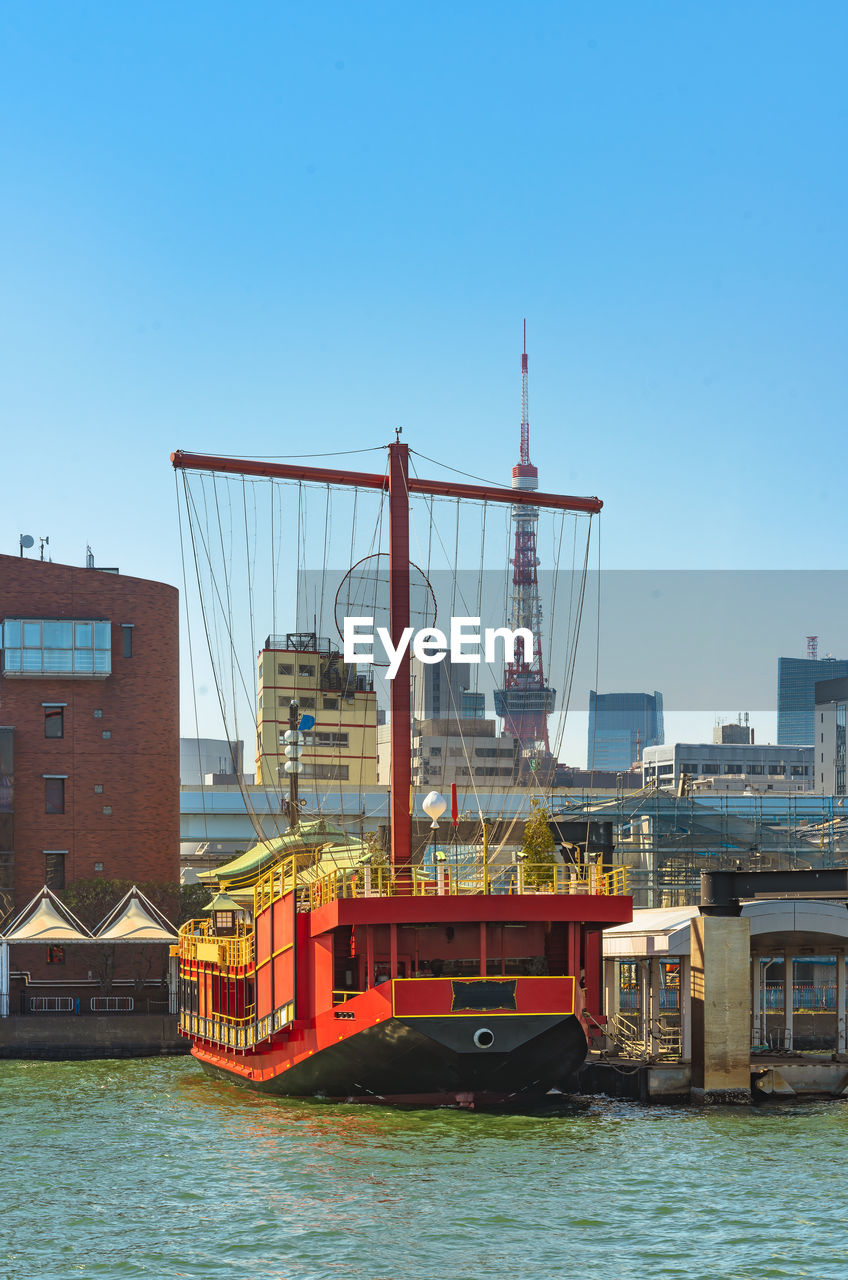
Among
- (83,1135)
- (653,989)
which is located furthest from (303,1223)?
(653,989)

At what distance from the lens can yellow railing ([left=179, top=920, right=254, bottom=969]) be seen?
154ft

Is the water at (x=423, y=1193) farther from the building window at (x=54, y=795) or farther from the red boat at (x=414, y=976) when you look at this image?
the building window at (x=54, y=795)

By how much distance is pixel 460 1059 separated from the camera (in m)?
36.0

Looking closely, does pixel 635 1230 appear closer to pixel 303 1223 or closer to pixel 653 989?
pixel 303 1223

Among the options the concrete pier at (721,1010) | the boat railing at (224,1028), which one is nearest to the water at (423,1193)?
the concrete pier at (721,1010)

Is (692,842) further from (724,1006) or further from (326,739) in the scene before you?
(724,1006)

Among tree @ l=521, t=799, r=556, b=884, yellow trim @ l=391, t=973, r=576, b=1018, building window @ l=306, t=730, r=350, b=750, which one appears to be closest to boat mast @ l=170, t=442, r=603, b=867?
yellow trim @ l=391, t=973, r=576, b=1018

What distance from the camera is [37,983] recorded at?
6844cm

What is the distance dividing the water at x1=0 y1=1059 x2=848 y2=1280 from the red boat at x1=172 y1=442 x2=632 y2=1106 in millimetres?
1066

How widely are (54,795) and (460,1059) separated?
39.9m

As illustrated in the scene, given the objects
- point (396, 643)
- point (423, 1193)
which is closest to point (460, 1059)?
point (423, 1193)

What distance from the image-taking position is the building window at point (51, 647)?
71.2m

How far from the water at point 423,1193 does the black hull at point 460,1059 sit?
0.82 meters

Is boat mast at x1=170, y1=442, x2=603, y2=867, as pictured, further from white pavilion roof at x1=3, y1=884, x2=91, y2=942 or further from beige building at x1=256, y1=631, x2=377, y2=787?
beige building at x1=256, y1=631, x2=377, y2=787
